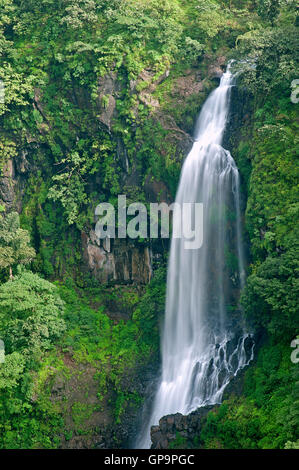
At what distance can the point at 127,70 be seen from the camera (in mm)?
26641

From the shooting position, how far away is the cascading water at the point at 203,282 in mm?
22406

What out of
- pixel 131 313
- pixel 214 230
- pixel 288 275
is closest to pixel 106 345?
pixel 131 313

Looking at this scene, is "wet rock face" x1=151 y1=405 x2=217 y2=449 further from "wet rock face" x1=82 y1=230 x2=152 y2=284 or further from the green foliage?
"wet rock face" x1=82 y1=230 x2=152 y2=284

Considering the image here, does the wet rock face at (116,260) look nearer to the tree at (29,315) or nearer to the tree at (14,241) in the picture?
the tree at (14,241)

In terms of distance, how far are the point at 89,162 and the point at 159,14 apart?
8040mm

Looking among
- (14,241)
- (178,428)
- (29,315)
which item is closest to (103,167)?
(14,241)

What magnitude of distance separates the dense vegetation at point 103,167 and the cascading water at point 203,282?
709 millimetres

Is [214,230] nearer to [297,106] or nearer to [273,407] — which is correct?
[297,106]

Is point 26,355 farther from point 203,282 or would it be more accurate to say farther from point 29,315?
point 203,282

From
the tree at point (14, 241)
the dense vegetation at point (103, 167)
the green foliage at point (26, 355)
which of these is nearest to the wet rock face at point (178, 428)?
the dense vegetation at point (103, 167)

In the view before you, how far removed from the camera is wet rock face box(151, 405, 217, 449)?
19109 mm

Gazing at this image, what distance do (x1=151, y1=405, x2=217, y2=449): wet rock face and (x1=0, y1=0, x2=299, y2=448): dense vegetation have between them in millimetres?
441

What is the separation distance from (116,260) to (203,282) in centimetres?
466

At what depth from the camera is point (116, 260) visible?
26.5 m
